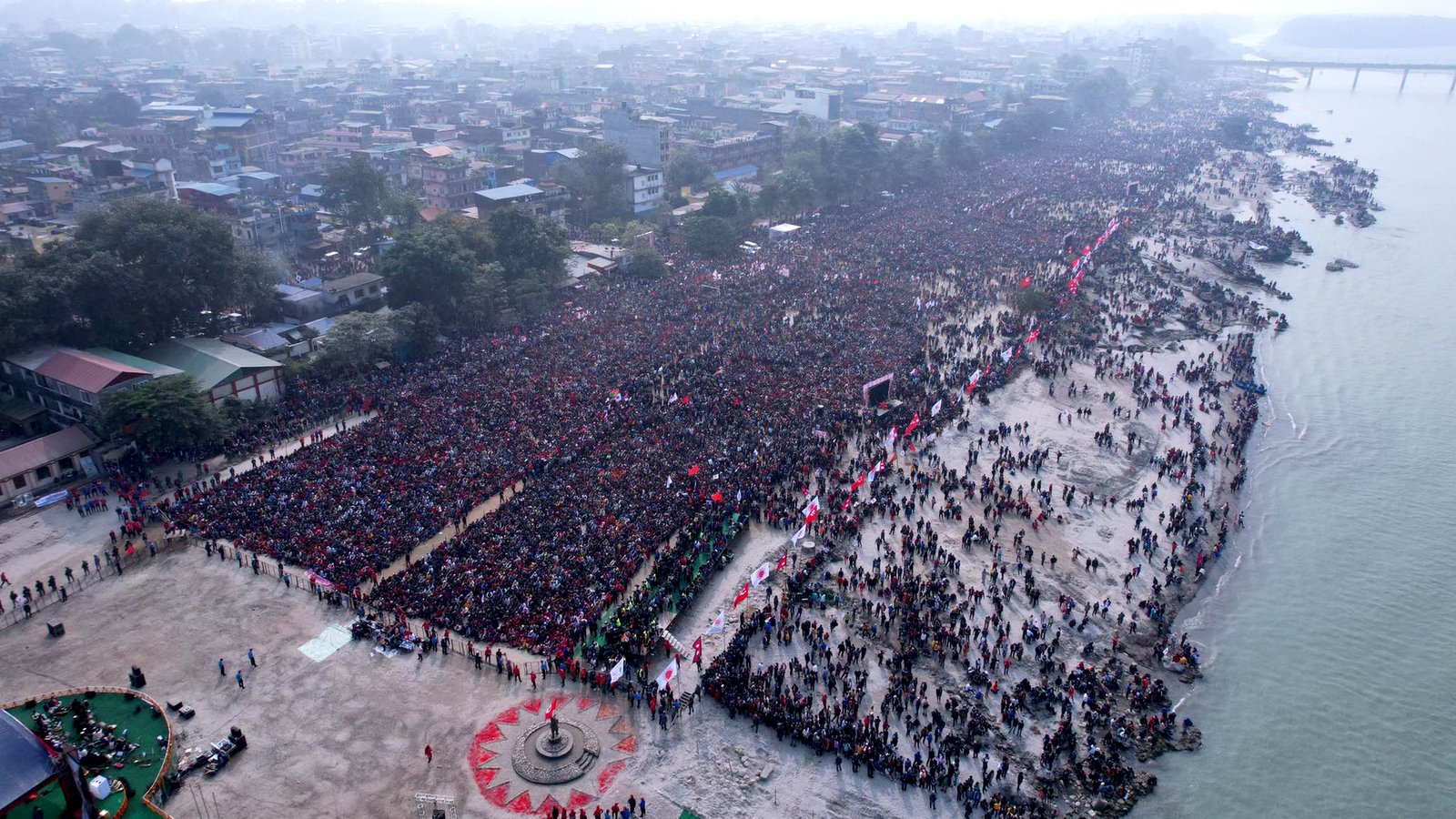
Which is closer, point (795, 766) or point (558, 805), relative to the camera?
point (558, 805)

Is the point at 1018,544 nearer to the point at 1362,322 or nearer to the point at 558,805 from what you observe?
the point at 558,805

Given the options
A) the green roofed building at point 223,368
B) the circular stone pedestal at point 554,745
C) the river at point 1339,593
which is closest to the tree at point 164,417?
the green roofed building at point 223,368

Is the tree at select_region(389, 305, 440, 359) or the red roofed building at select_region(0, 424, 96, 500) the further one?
the tree at select_region(389, 305, 440, 359)

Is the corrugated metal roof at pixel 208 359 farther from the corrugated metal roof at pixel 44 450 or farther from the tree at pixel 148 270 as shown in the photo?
the corrugated metal roof at pixel 44 450

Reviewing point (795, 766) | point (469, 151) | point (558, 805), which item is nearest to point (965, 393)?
point (795, 766)

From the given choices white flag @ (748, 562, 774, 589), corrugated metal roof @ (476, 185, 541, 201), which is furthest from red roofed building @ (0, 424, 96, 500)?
→ corrugated metal roof @ (476, 185, 541, 201)

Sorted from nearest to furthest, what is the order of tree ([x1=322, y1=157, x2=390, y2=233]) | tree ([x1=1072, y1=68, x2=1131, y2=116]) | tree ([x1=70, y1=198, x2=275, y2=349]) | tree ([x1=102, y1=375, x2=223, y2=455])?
tree ([x1=102, y1=375, x2=223, y2=455]) < tree ([x1=70, y1=198, x2=275, y2=349]) < tree ([x1=322, y1=157, x2=390, y2=233]) < tree ([x1=1072, y1=68, x2=1131, y2=116])

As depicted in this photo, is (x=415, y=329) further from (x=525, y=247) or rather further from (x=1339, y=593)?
(x=1339, y=593)

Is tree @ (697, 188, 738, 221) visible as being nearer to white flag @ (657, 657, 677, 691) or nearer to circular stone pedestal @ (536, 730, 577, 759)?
white flag @ (657, 657, 677, 691)

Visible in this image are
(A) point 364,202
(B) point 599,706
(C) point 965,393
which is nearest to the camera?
(B) point 599,706
